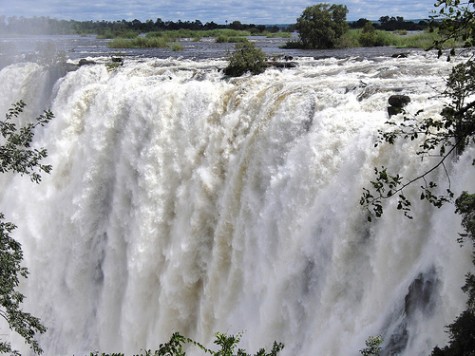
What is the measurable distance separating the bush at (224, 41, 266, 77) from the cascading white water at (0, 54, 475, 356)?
59cm

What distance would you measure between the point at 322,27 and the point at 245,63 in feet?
58.8

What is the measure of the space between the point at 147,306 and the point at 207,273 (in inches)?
79.7

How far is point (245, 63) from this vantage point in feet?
62.2

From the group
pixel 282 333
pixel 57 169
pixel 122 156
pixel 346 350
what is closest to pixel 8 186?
pixel 57 169

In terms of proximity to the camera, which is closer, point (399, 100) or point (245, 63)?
point (399, 100)

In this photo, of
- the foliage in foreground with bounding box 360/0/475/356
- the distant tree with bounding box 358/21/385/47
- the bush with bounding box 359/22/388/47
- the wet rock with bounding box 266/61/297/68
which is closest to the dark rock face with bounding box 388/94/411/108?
the foliage in foreground with bounding box 360/0/475/356

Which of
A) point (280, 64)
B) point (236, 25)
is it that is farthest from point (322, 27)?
point (236, 25)

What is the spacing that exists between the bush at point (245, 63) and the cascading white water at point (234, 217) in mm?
594

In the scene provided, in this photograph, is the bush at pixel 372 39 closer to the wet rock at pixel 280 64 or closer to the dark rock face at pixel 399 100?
the wet rock at pixel 280 64

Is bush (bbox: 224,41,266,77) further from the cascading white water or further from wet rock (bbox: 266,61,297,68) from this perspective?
wet rock (bbox: 266,61,297,68)

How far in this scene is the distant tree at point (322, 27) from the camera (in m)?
35.8

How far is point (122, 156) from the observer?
56.4 feet

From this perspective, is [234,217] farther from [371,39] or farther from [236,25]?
[236,25]

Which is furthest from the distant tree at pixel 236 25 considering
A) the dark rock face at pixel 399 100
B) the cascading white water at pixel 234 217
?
the dark rock face at pixel 399 100
